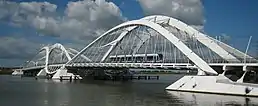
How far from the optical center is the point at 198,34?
65438mm

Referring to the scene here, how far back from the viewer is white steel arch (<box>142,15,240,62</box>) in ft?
194

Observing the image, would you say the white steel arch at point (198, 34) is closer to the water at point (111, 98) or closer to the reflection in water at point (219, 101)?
the water at point (111, 98)

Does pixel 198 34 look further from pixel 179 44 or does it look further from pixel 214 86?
pixel 214 86

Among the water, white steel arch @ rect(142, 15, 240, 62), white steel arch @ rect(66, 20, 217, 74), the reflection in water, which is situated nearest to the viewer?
the water

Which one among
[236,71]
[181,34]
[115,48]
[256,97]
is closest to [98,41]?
[115,48]

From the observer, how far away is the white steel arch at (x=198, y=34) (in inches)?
2330

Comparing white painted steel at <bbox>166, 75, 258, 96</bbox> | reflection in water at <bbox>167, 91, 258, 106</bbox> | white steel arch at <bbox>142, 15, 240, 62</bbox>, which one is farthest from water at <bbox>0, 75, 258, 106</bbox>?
white steel arch at <bbox>142, 15, 240, 62</bbox>

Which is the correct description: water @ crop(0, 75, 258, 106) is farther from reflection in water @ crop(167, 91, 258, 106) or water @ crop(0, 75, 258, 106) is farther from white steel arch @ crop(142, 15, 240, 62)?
white steel arch @ crop(142, 15, 240, 62)

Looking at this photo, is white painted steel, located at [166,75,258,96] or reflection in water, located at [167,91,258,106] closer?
reflection in water, located at [167,91,258,106]

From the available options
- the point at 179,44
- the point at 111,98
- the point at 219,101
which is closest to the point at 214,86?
the point at 219,101

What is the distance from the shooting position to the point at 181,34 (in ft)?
220

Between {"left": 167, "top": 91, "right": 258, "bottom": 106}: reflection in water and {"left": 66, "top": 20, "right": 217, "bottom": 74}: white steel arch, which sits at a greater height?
{"left": 66, "top": 20, "right": 217, "bottom": 74}: white steel arch

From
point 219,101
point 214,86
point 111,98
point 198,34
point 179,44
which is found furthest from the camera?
point 198,34

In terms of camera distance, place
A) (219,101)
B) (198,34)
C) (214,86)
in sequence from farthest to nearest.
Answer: (198,34), (214,86), (219,101)
